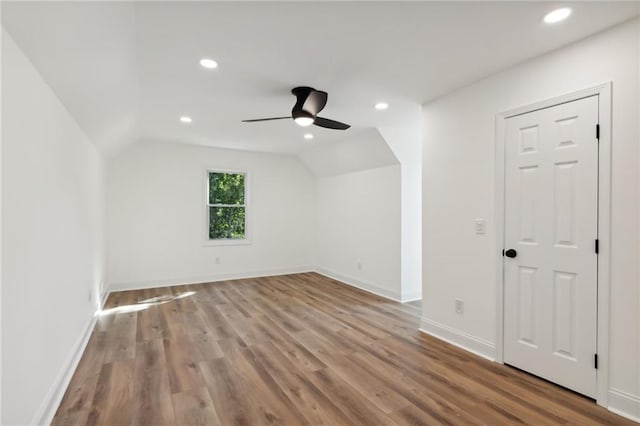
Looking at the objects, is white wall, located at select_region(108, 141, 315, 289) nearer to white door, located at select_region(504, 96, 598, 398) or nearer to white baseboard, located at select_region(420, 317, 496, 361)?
white baseboard, located at select_region(420, 317, 496, 361)

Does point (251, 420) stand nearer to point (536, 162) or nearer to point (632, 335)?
point (632, 335)

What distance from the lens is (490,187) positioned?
281cm

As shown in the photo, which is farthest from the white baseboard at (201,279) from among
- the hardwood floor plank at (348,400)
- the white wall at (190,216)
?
the hardwood floor plank at (348,400)

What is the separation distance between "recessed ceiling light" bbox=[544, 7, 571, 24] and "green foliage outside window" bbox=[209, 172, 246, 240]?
17.6 ft

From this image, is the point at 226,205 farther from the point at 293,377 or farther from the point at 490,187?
the point at 490,187

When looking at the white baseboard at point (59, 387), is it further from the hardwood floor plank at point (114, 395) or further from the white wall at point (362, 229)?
the white wall at point (362, 229)

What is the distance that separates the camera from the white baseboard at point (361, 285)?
15.9ft

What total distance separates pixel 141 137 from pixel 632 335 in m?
6.21

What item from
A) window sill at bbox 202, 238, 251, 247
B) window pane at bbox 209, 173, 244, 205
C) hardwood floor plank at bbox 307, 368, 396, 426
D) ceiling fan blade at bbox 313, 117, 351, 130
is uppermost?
ceiling fan blade at bbox 313, 117, 351, 130

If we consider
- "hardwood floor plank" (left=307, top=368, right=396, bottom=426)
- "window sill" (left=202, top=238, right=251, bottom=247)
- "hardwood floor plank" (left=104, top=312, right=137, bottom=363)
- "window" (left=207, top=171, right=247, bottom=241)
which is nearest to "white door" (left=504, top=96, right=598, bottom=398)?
"hardwood floor plank" (left=307, top=368, right=396, bottom=426)

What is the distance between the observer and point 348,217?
5.93 metres

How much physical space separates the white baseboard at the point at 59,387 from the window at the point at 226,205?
317cm

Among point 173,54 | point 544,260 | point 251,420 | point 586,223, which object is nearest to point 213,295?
point 251,420

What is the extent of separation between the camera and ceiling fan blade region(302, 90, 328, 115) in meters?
2.88
